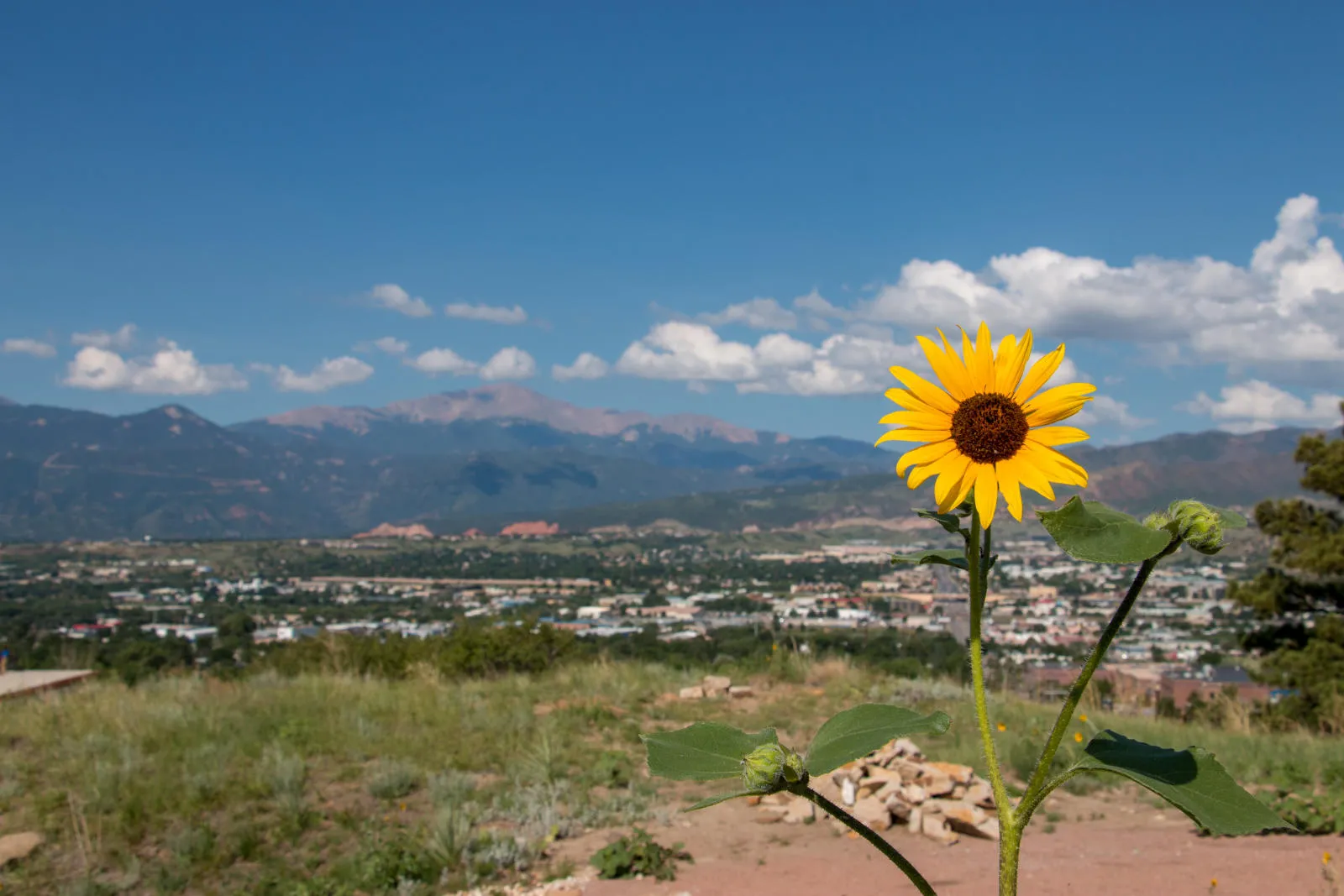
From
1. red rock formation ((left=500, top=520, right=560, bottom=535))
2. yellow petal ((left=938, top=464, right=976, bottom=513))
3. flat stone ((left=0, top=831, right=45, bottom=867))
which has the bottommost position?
red rock formation ((left=500, top=520, right=560, bottom=535))

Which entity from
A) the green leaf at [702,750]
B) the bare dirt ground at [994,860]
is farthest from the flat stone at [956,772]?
the green leaf at [702,750]

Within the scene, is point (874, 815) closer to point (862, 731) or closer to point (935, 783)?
point (935, 783)

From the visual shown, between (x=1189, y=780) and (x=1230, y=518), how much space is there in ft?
1.33

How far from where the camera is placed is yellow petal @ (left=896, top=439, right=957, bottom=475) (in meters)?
1.43

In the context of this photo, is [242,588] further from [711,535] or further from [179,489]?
[179,489]

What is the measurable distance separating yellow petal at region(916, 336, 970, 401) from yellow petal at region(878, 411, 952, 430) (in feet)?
0.17

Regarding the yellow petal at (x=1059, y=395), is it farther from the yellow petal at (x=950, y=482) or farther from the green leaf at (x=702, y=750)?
the green leaf at (x=702, y=750)

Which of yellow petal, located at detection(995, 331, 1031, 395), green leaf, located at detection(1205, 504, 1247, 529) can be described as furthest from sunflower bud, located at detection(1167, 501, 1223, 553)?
yellow petal, located at detection(995, 331, 1031, 395)

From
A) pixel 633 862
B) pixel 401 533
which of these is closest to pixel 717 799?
pixel 633 862

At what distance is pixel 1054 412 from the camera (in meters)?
1.45

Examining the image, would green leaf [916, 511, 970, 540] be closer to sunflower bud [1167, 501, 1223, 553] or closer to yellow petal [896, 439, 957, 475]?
yellow petal [896, 439, 957, 475]

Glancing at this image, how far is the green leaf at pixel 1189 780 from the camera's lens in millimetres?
1238

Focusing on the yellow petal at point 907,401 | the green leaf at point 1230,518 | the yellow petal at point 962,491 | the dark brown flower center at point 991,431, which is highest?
the yellow petal at point 907,401

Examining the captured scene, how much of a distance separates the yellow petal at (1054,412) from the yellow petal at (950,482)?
13cm
